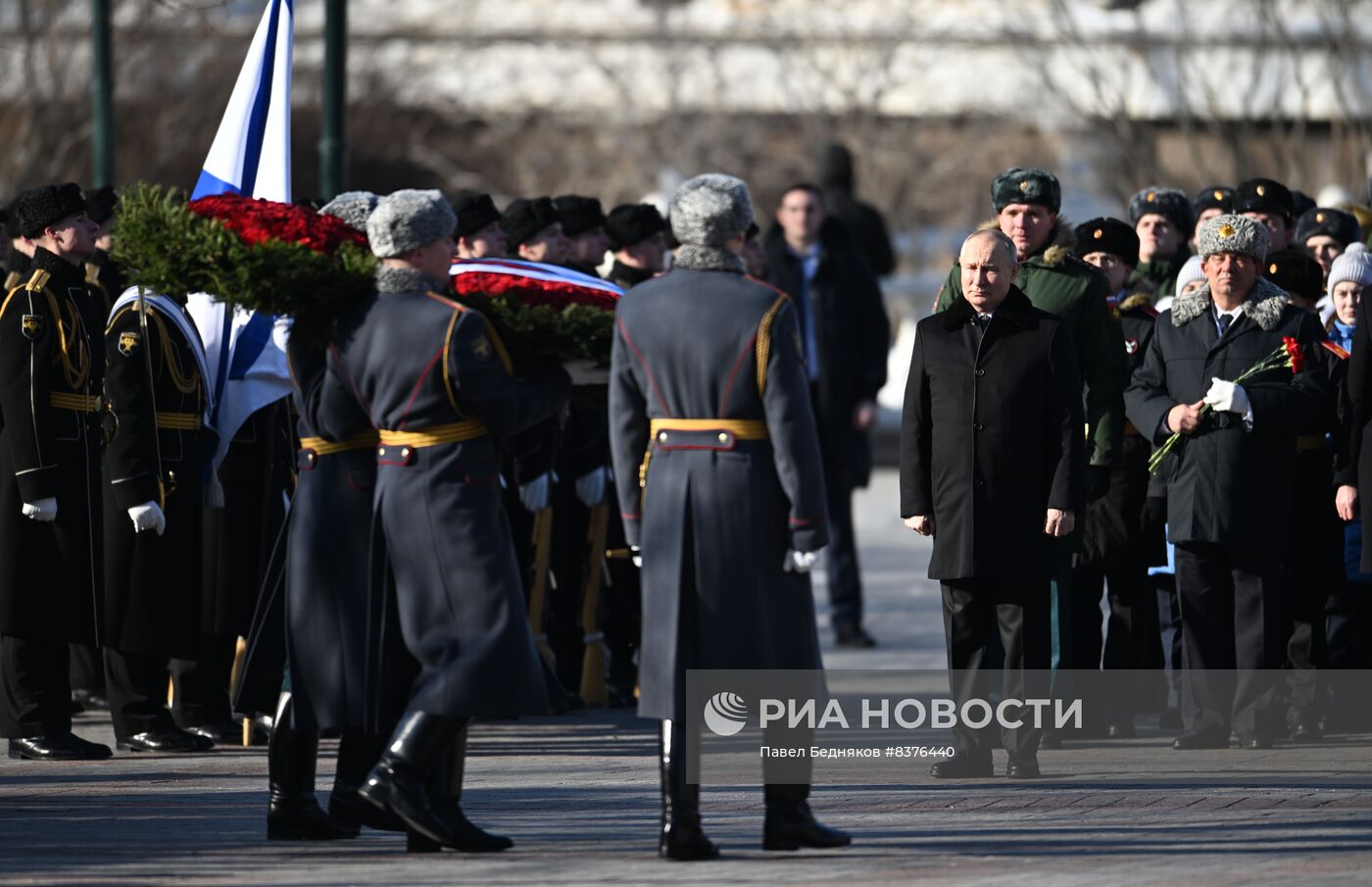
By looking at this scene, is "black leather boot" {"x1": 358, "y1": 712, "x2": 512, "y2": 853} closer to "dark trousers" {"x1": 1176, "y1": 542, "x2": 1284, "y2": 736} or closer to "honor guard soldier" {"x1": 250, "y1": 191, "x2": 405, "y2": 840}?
"honor guard soldier" {"x1": 250, "y1": 191, "x2": 405, "y2": 840}

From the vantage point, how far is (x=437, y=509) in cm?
859

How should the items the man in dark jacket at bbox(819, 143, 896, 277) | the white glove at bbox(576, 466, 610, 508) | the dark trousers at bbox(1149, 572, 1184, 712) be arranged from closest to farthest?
1. the dark trousers at bbox(1149, 572, 1184, 712)
2. the white glove at bbox(576, 466, 610, 508)
3. the man in dark jacket at bbox(819, 143, 896, 277)

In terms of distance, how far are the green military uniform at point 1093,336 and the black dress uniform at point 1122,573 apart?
52cm

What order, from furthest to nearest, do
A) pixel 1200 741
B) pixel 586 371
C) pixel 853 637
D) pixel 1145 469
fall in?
pixel 853 637
pixel 1145 469
pixel 1200 741
pixel 586 371

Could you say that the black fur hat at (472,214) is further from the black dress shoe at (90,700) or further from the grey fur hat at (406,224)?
the grey fur hat at (406,224)

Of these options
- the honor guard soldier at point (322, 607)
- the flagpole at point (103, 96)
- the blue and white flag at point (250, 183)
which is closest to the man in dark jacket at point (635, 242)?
the blue and white flag at point (250, 183)

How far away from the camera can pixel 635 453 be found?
28.7 feet

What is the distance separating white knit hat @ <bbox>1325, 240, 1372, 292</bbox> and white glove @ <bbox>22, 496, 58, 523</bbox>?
210 inches

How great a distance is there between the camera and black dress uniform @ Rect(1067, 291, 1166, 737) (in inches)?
454

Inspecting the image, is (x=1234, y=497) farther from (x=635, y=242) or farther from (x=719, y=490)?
(x=635, y=242)

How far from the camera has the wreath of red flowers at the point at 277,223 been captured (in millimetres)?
8906

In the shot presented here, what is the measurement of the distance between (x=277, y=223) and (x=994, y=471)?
2768 mm

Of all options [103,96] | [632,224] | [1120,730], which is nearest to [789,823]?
[1120,730]

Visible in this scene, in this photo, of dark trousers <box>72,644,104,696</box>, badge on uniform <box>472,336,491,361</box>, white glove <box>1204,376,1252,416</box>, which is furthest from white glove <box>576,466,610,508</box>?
badge on uniform <box>472,336,491,361</box>
